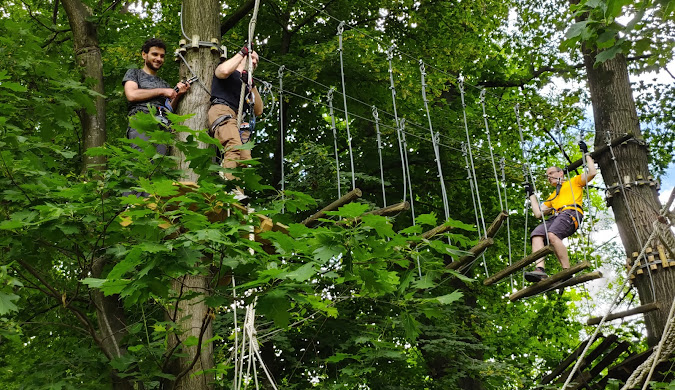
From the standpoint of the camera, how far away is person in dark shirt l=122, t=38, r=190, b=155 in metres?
4.91

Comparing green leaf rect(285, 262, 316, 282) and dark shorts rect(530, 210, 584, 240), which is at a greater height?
dark shorts rect(530, 210, 584, 240)

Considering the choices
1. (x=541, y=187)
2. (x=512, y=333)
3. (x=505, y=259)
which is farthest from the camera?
(x=512, y=333)

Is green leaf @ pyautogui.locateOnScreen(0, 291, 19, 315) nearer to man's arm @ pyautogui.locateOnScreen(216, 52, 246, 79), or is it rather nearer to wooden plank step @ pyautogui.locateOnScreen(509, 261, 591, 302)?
man's arm @ pyautogui.locateOnScreen(216, 52, 246, 79)

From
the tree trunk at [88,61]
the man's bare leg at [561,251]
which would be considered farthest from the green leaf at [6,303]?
the man's bare leg at [561,251]

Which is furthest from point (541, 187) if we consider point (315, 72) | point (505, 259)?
point (315, 72)

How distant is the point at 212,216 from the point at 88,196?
2.07ft

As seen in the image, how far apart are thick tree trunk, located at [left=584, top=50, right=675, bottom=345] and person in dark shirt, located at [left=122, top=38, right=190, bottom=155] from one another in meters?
5.21

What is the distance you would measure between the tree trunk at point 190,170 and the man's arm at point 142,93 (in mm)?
114

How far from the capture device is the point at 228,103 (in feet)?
16.0

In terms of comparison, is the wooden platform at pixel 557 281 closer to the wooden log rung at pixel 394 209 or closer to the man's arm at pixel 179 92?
the wooden log rung at pixel 394 209

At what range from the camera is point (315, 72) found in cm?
880

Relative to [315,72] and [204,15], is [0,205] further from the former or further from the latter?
[315,72]

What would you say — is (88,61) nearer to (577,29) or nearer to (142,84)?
(142,84)

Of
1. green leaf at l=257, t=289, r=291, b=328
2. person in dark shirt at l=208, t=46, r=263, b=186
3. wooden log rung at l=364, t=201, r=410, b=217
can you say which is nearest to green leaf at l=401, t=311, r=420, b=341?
wooden log rung at l=364, t=201, r=410, b=217
